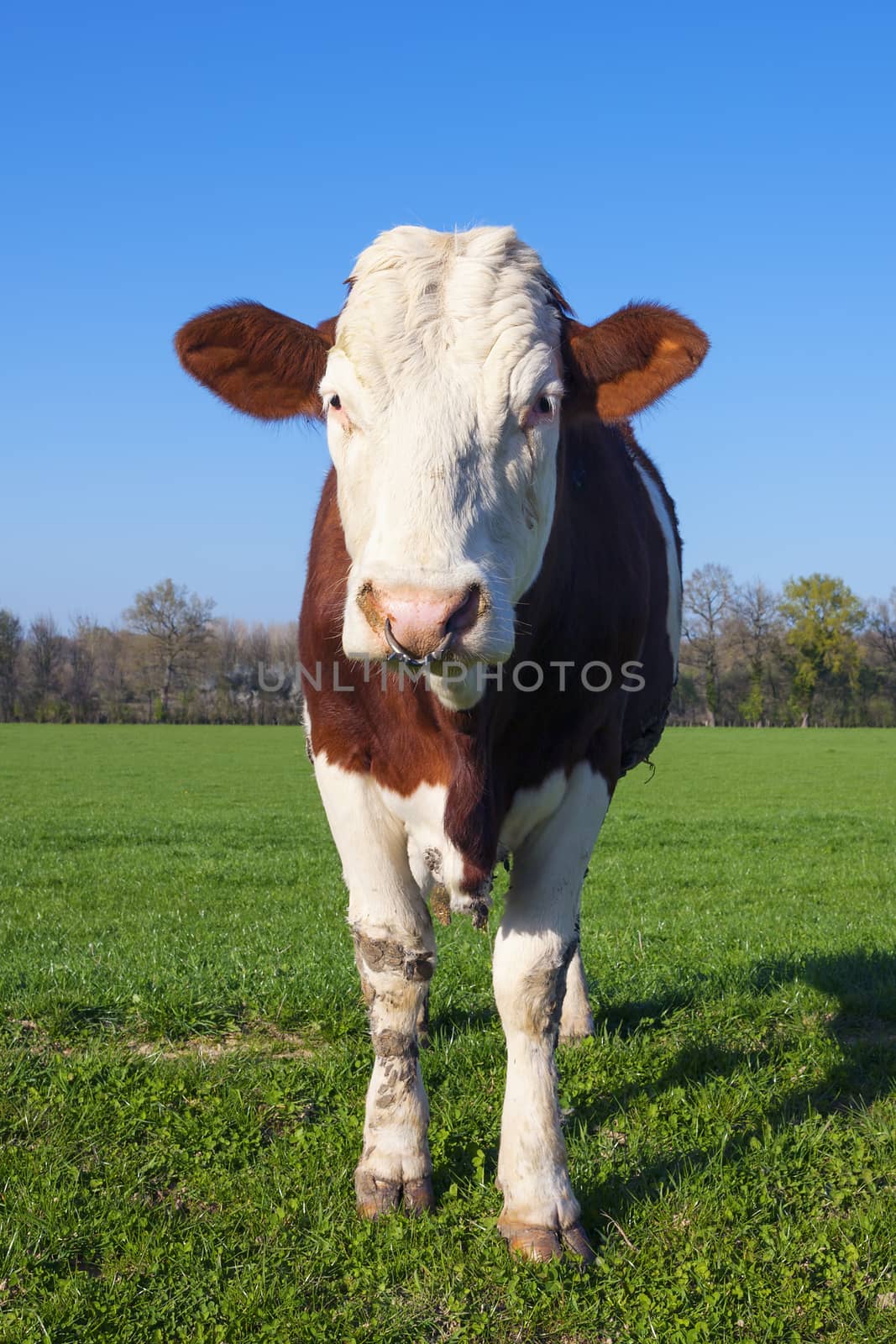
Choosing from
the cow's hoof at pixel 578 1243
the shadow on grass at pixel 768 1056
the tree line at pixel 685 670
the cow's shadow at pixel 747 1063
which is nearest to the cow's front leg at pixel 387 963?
the cow's shadow at pixel 747 1063

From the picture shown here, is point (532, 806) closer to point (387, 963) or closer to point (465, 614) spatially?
point (387, 963)

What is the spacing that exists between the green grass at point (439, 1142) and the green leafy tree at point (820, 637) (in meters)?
72.7

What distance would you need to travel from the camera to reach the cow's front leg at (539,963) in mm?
3582

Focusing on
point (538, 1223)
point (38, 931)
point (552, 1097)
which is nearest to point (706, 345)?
point (552, 1097)

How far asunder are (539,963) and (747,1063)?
5.61 ft

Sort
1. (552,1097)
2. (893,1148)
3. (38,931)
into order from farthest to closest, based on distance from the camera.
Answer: (38,931) → (893,1148) → (552,1097)

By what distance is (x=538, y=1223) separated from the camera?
11.1 feet

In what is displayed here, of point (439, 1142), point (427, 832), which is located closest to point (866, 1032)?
point (439, 1142)

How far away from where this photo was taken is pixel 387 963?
3822 mm

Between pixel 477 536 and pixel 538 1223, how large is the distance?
84.2 inches

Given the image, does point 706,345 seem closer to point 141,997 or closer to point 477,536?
point 477,536

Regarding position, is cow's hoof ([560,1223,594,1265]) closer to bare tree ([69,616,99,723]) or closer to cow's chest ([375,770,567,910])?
cow's chest ([375,770,567,910])

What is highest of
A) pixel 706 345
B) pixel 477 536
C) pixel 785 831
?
pixel 706 345

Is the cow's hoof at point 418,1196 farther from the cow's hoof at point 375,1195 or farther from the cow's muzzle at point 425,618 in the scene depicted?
the cow's muzzle at point 425,618
